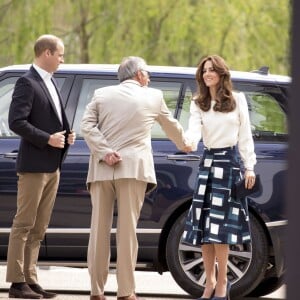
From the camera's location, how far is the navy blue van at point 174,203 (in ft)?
27.0

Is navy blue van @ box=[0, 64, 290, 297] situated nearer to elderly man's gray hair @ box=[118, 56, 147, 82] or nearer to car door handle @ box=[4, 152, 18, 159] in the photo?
car door handle @ box=[4, 152, 18, 159]

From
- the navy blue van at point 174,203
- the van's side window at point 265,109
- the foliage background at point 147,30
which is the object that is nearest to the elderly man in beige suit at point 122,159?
the navy blue van at point 174,203

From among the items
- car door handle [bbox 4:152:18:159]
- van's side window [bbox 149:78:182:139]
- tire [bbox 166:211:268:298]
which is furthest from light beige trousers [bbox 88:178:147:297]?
van's side window [bbox 149:78:182:139]

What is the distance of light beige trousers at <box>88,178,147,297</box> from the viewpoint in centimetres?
715

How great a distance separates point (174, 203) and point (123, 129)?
1.28 m

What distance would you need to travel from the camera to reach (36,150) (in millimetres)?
7676

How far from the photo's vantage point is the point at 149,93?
7.19 m

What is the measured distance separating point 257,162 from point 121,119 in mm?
1483

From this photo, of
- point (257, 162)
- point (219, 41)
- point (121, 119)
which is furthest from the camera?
point (219, 41)

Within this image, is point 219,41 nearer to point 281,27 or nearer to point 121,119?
point 281,27

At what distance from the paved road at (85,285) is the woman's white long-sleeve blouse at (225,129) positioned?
1603mm

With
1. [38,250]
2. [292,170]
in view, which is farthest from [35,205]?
[292,170]

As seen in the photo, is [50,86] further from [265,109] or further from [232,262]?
[232,262]

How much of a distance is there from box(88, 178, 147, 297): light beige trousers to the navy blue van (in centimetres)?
90
